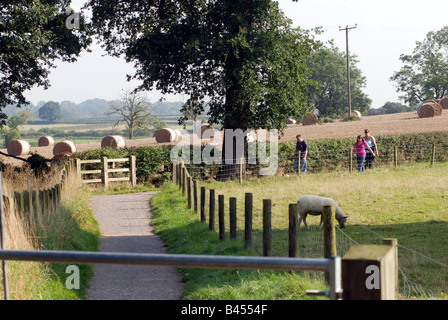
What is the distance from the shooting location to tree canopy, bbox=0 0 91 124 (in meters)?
22.1

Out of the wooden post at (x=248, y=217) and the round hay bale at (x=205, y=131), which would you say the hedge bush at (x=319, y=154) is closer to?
the wooden post at (x=248, y=217)

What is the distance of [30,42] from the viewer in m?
22.5

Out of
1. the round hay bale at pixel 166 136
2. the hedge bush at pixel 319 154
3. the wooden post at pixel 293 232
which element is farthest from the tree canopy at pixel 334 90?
the wooden post at pixel 293 232

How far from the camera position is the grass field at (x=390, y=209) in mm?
9073

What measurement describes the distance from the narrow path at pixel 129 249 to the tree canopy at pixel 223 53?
574cm

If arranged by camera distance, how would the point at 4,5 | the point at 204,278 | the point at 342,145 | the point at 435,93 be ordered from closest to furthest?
the point at 204,278 → the point at 4,5 → the point at 342,145 → the point at 435,93

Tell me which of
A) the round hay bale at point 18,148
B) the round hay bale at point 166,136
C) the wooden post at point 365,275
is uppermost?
the round hay bale at point 166,136

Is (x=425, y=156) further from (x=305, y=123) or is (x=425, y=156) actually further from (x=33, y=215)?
(x=305, y=123)

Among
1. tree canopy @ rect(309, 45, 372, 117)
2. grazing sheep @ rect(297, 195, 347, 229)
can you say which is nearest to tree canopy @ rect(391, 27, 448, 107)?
tree canopy @ rect(309, 45, 372, 117)

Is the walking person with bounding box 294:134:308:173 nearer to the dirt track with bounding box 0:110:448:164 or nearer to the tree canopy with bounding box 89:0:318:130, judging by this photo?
the tree canopy with bounding box 89:0:318:130

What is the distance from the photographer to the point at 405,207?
16172 millimetres
